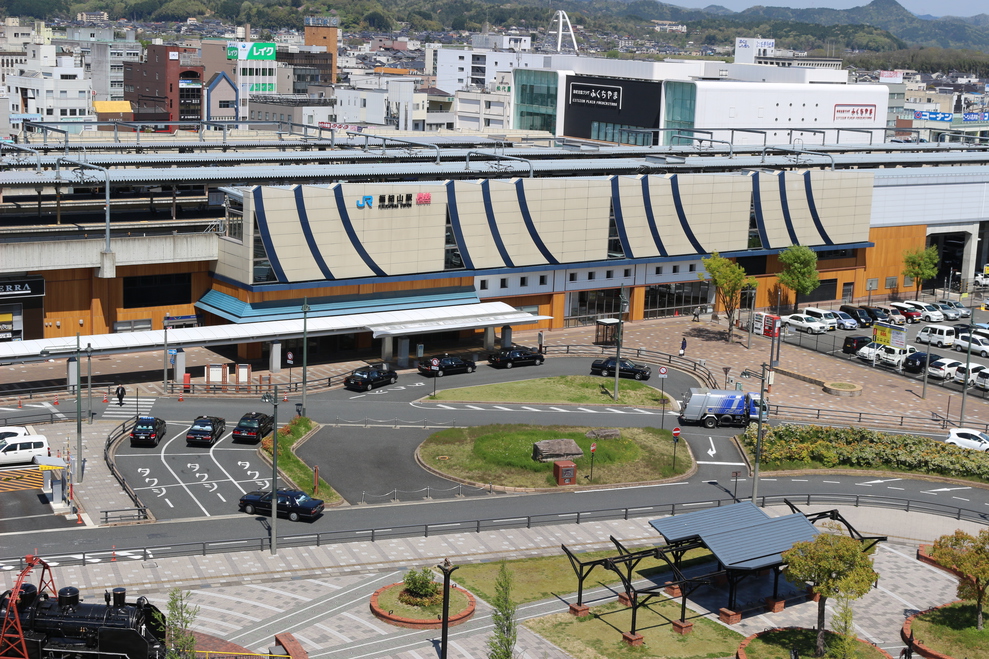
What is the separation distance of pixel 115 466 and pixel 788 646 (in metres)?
31.7

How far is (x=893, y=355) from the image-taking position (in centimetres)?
7981

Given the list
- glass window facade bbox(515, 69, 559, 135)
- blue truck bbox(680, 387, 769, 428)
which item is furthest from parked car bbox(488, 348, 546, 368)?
glass window facade bbox(515, 69, 559, 135)

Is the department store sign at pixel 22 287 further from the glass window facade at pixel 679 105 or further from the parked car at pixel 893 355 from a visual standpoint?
the glass window facade at pixel 679 105

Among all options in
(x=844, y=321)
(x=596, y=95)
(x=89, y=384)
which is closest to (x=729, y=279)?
(x=844, y=321)

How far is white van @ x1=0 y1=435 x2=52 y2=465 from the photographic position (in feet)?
179

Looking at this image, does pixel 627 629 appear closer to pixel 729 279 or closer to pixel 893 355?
pixel 893 355

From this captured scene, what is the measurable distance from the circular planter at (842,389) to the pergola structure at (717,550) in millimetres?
27935

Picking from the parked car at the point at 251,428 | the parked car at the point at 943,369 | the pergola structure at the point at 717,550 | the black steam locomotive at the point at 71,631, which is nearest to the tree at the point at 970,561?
the pergola structure at the point at 717,550

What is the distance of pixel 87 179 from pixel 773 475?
1818 inches

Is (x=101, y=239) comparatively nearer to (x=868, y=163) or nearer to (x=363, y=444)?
(x=363, y=444)

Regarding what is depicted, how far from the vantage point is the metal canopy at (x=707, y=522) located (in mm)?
44094

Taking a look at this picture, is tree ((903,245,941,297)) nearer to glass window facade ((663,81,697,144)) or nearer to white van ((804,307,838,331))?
white van ((804,307,838,331))

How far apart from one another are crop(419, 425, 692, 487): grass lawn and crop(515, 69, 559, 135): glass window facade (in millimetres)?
106344

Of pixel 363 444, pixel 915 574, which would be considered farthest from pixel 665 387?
pixel 915 574
